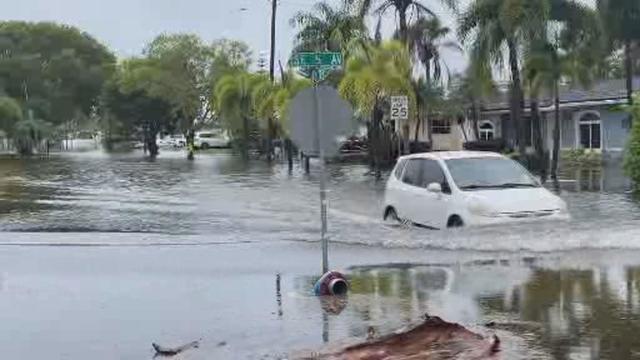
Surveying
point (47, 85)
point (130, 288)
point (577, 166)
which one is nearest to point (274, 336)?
point (130, 288)

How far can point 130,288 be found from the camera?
37.1ft

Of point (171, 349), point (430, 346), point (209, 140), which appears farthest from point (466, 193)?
point (209, 140)

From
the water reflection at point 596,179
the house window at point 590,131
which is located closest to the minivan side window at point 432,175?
the water reflection at point 596,179

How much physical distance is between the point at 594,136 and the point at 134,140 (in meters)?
63.5

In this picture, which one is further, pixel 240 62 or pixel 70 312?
pixel 240 62

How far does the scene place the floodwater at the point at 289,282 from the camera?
838 cm

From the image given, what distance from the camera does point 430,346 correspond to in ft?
24.8

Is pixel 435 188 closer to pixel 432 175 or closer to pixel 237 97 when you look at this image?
pixel 432 175

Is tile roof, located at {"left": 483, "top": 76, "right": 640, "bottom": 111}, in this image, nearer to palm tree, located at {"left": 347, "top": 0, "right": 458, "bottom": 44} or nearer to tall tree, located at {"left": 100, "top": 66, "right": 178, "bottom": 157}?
palm tree, located at {"left": 347, "top": 0, "right": 458, "bottom": 44}

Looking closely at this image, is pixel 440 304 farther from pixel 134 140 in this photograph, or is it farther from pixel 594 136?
pixel 134 140

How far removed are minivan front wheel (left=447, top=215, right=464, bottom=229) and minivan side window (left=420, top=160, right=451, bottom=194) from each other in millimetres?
452

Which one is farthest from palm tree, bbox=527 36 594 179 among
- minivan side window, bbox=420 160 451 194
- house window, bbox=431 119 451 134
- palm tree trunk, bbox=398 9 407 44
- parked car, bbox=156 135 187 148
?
parked car, bbox=156 135 187 148

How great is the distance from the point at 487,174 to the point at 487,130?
4292 cm

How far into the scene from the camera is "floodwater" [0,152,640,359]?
8383 mm
